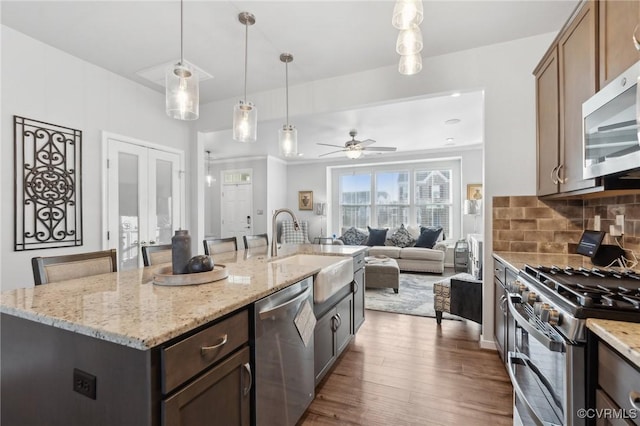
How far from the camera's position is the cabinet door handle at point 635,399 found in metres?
0.72

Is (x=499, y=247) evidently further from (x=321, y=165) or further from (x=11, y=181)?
(x=321, y=165)

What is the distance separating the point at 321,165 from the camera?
7.91 meters

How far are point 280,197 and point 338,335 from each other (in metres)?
6.05

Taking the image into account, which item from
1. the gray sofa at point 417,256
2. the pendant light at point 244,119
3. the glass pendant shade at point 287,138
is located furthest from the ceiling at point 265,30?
the gray sofa at point 417,256

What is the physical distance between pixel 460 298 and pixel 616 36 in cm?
224

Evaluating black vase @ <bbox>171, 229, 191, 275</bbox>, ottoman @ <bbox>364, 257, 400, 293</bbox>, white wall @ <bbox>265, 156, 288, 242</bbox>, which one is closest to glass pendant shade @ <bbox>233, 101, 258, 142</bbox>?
black vase @ <bbox>171, 229, 191, 275</bbox>

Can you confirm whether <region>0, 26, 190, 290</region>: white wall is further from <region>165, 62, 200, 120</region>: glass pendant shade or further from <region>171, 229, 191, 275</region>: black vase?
<region>171, 229, 191, 275</region>: black vase

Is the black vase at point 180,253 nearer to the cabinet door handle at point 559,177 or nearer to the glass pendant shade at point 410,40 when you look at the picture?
the glass pendant shade at point 410,40

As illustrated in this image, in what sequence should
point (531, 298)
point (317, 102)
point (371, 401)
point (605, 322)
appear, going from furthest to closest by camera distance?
1. point (317, 102)
2. point (371, 401)
3. point (531, 298)
4. point (605, 322)

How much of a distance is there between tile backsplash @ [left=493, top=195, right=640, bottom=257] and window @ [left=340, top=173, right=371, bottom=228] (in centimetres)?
526

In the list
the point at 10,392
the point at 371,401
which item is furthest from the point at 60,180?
the point at 371,401

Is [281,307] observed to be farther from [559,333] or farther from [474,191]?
[474,191]

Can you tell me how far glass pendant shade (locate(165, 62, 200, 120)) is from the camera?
1848 mm

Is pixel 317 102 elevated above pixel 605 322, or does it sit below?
above
